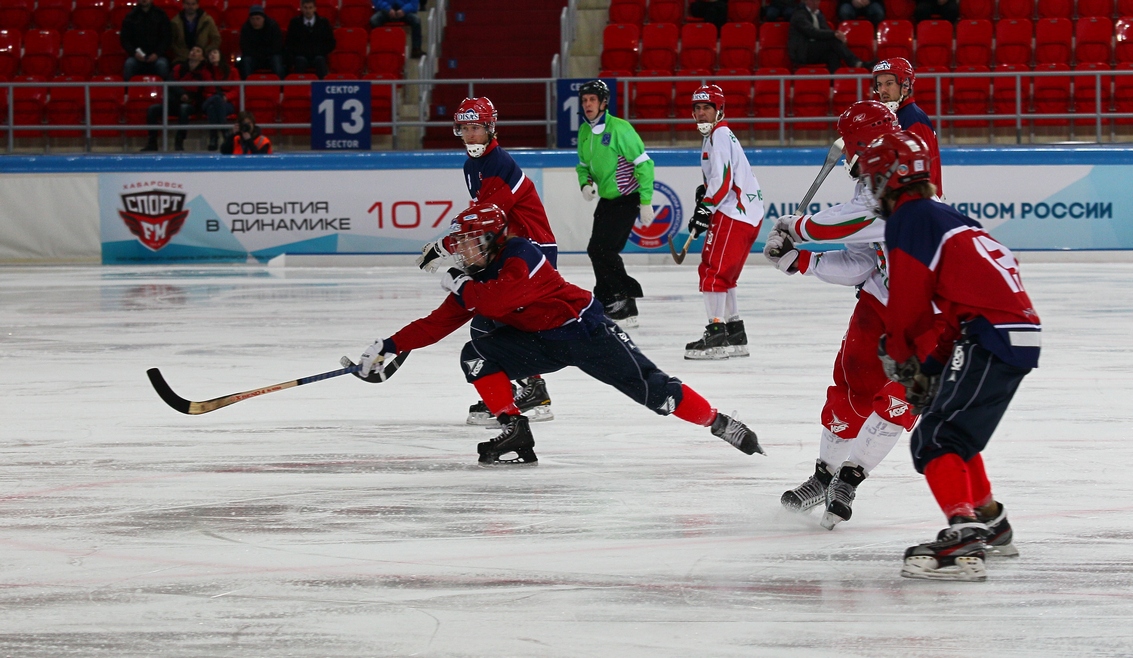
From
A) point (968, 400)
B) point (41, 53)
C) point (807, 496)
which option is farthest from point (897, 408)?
point (41, 53)

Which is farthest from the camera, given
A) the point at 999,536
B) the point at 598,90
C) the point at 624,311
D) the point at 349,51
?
the point at 349,51

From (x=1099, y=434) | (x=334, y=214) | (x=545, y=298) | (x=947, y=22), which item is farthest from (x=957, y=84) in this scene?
(x=545, y=298)

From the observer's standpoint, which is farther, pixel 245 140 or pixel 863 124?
pixel 245 140

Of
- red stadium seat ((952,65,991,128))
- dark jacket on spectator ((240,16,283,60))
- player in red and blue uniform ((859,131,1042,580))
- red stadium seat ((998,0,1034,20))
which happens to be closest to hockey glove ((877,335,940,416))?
player in red and blue uniform ((859,131,1042,580))

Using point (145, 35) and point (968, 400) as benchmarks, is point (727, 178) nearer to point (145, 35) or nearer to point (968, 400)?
point (968, 400)

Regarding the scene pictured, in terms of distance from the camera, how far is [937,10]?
614 inches

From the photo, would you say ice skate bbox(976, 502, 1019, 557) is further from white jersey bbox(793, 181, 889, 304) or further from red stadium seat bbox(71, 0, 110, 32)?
red stadium seat bbox(71, 0, 110, 32)

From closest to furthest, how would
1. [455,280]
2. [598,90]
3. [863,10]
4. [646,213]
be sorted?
[455,280] → [598,90] → [646,213] → [863,10]

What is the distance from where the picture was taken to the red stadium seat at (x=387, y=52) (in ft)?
52.7

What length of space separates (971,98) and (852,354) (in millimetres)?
10869

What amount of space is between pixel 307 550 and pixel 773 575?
1342mm

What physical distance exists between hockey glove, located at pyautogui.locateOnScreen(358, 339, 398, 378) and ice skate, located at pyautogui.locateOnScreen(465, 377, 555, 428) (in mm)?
868

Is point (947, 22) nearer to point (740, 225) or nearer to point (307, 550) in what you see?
point (740, 225)

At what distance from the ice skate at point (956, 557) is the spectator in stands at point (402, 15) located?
1373 centimetres
